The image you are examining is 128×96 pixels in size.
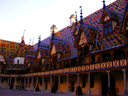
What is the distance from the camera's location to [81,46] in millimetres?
28141

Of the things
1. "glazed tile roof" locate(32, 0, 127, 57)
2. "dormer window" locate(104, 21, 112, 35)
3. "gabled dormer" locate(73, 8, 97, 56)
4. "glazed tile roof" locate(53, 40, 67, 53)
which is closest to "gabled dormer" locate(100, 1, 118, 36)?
"dormer window" locate(104, 21, 112, 35)

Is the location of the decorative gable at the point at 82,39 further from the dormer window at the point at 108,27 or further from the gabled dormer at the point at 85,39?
the dormer window at the point at 108,27

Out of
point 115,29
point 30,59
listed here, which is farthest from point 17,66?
point 115,29

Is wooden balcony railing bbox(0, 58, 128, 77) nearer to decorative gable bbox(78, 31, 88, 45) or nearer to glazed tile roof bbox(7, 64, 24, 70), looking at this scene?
decorative gable bbox(78, 31, 88, 45)

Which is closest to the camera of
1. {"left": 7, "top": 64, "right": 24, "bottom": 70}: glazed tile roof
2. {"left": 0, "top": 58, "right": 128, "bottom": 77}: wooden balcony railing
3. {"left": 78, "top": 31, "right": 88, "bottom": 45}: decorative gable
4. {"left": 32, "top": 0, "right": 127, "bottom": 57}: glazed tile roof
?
{"left": 0, "top": 58, "right": 128, "bottom": 77}: wooden balcony railing

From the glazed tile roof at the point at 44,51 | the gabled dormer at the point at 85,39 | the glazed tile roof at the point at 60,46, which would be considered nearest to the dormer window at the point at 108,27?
the gabled dormer at the point at 85,39

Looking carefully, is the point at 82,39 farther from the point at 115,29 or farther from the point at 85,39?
the point at 115,29

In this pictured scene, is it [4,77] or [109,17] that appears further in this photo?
[4,77]

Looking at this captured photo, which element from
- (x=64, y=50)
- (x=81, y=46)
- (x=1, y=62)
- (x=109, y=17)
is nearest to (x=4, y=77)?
(x=1, y=62)

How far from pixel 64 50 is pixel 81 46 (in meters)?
8.15

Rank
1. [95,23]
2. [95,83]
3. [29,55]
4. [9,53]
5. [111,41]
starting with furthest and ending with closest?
[9,53], [29,55], [95,23], [95,83], [111,41]

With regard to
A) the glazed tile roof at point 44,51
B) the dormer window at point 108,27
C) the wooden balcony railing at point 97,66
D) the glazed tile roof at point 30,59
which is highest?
the dormer window at point 108,27

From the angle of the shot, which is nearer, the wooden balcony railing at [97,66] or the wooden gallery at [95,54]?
the wooden balcony railing at [97,66]

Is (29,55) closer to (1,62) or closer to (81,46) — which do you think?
(1,62)
